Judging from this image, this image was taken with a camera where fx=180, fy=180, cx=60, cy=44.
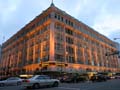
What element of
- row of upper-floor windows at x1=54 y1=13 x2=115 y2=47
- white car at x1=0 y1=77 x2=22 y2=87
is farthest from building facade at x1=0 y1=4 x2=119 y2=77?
white car at x1=0 y1=77 x2=22 y2=87

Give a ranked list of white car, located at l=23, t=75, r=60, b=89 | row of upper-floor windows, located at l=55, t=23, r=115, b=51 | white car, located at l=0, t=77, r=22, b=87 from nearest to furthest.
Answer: white car, located at l=23, t=75, r=60, b=89, white car, located at l=0, t=77, r=22, b=87, row of upper-floor windows, located at l=55, t=23, r=115, b=51

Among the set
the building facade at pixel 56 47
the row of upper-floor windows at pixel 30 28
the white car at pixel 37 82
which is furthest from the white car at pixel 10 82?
the row of upper-floor windows at pixel 30 28

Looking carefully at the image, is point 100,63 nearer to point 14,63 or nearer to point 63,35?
point 63,35

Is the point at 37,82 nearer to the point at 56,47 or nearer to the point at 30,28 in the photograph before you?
the point at 56,47

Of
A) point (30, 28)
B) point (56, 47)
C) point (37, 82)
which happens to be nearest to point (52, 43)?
point (56, 47)

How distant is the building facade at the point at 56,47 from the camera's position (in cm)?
5703

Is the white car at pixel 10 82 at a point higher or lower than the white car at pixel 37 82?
lower

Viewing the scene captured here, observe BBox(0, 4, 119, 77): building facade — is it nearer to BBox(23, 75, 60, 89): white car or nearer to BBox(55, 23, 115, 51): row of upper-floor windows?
BBox(55, 23, 115, 51): row of upper-floor windows

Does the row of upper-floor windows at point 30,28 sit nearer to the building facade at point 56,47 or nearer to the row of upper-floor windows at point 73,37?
the building facade at point 56,47

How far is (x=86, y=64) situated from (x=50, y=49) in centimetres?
2203

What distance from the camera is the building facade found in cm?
5703

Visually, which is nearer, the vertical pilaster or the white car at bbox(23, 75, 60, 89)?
the white car at bbox(23, 75, 60, 89)

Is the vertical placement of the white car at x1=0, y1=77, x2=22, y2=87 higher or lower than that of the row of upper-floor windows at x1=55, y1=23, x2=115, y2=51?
lower

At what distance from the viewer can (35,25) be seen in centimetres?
7050
